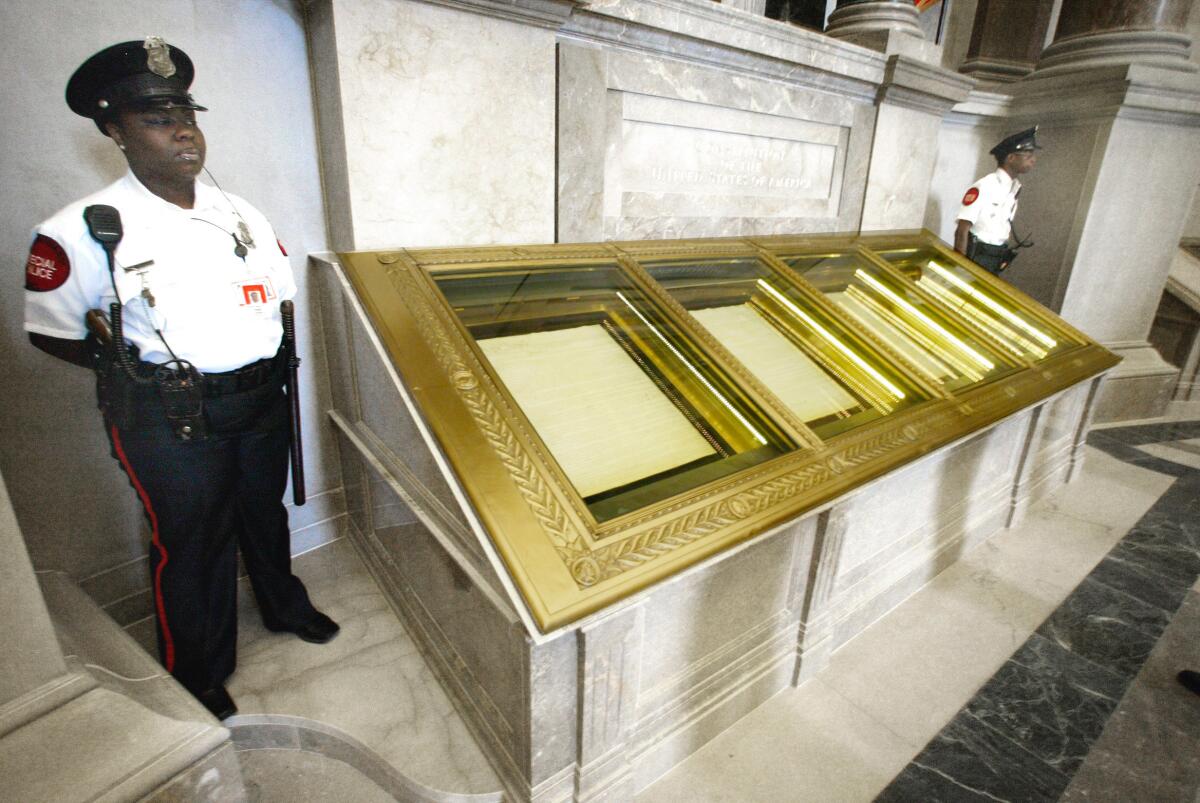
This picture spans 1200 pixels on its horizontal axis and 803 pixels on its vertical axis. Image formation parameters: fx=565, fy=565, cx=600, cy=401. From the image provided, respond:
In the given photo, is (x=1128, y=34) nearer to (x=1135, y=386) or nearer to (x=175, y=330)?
(x=1135, y=386)

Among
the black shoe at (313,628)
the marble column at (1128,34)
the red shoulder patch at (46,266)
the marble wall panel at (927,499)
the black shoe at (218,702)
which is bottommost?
the black shoe at (313,628)

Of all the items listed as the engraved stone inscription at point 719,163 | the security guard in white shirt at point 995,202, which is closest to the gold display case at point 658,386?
the engraved stone inscription at point 719,163

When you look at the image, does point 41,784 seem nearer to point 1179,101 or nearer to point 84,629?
point 84,629

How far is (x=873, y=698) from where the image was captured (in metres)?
2.10

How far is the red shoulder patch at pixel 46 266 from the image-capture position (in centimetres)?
135

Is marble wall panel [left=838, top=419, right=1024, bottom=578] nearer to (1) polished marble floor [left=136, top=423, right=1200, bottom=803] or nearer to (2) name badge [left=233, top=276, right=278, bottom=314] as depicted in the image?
(1) polished marble floor [left=136, top=423, right=1200, bottom=803]

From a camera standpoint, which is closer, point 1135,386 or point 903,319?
point 903,319

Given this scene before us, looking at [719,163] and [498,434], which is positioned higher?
[719,163]

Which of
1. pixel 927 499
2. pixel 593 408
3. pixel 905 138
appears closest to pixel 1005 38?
pixel 905 138

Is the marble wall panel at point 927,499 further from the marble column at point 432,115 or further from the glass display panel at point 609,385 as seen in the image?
the marble column at point 432,115

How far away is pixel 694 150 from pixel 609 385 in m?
1.53

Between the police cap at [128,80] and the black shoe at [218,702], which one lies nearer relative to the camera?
the police cap at [128,80]

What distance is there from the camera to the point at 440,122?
1.99m

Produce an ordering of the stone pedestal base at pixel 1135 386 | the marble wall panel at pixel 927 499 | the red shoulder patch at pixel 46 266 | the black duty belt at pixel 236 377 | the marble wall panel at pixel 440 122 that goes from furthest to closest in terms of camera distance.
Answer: the stone pedestal base at pixel 1135 386 → the marble wall panel at pixel 927 499 → the marble wall panel at pixel 440 122 → the black duty belt at pixel 236 377 → the red shoulder patch at pixel 46 266
